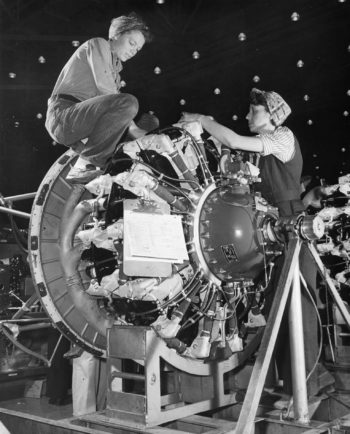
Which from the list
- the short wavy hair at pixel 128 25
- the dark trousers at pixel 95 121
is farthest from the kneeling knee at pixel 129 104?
the short wavy hair at pixel 128 25

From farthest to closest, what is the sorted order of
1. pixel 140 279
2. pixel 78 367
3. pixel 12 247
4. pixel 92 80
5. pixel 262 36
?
1. pixel 12 247
2. pixel 262 36
3. pixel 78 367
4. pixel 92 80
5. pixel 140 279

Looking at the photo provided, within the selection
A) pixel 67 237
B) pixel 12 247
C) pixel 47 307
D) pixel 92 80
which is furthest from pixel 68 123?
pixel 12 247

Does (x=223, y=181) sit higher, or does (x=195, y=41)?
(x=195, y=41)

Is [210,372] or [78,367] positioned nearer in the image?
[210,372]

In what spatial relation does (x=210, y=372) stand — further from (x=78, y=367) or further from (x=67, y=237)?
(x=67, y=237)

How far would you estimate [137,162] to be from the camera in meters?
2.89

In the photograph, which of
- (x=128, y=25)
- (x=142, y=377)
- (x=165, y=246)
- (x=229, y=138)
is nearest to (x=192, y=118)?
(x=229, y=138)

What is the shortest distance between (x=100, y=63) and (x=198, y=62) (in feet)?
17.7

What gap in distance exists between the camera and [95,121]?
2.87 m

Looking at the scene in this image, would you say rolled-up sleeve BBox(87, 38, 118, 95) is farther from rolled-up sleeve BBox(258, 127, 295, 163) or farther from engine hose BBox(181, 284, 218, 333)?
engine hose BBox(181, 284, 218, 333)

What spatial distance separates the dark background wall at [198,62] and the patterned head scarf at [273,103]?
4000 mm

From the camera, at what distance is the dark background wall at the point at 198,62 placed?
7098 mm

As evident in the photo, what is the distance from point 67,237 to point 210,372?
4.20ft

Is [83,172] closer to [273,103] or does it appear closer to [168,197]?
[168,197]
